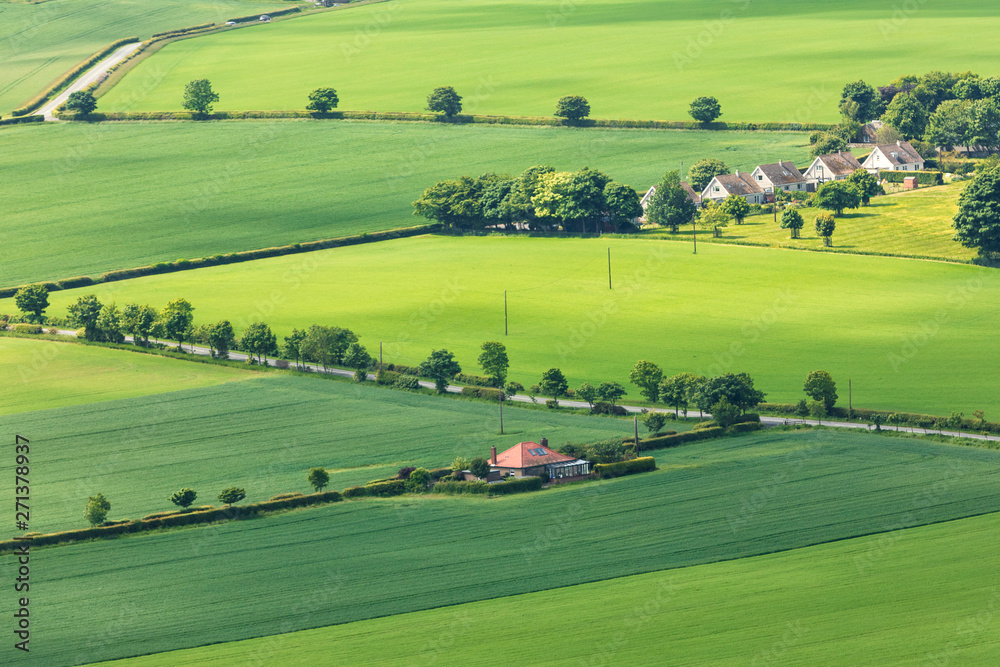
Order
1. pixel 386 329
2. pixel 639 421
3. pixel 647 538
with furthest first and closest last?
pixel 386 329, pixel 639 421, pixel 647 538

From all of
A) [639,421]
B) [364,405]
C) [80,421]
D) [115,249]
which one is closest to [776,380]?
[639,421]

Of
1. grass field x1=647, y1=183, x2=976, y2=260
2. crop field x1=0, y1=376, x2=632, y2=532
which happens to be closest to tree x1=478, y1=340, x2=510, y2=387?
crop field x1=0, y1=376, x2=632, y2=532

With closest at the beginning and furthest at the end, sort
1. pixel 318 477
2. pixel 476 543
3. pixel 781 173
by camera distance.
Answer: pixel 476 543 < pixel 318 477 < pixel 781 173

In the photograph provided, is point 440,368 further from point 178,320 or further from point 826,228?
point 826,228

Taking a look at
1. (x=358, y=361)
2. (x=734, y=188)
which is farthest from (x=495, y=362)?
(x=734, y=188)

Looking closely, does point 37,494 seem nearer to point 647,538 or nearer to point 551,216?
point 647,538

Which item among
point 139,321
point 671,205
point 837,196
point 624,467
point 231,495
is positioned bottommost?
point 624,467
